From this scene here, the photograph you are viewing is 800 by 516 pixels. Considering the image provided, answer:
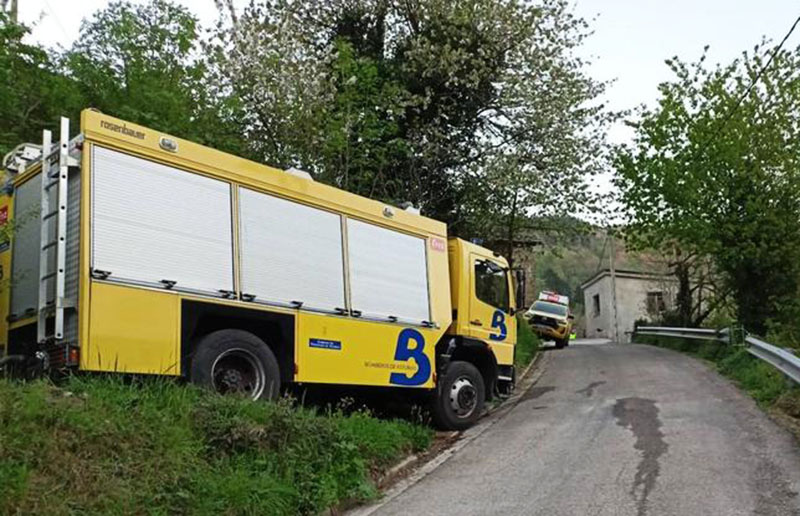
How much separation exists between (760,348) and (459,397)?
250 inches

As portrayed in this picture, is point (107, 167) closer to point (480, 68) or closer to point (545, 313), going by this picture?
point (480, 68)

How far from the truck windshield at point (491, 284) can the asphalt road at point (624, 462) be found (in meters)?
1.81

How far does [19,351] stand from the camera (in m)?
6.94

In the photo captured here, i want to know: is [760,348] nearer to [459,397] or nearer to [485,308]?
[485,308]

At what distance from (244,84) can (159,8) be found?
2254 millimetres

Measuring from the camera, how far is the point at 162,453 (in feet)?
17.6

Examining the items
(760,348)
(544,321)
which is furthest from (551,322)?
(760,348)

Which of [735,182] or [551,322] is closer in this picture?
[735,182]

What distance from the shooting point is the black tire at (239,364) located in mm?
6918

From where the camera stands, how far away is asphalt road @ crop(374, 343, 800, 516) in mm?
6203

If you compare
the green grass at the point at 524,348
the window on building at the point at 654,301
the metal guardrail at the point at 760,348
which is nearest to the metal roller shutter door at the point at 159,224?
the metal guardrail at the point at 760,348

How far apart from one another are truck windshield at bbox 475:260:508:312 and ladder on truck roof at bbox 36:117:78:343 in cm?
616

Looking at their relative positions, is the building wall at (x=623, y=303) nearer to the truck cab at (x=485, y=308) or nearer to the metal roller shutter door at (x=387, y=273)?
the truck cab at (x=485, y=308)

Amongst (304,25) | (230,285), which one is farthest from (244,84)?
(230,285)
